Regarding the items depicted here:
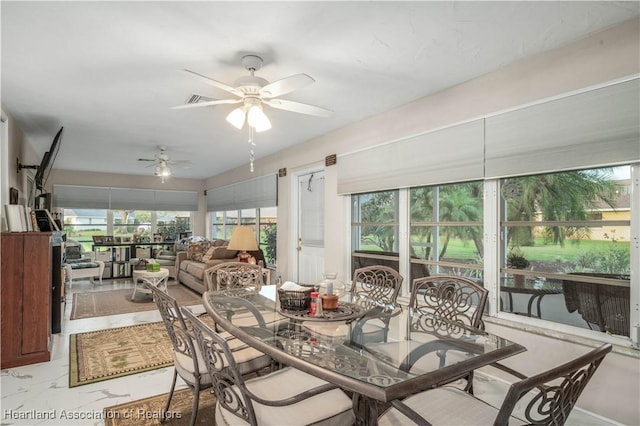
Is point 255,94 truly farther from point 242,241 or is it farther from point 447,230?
point 447,230

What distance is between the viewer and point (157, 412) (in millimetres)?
2217

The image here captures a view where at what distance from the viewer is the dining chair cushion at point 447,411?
4.66 feet

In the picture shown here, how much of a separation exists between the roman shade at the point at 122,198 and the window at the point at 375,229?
6226 millimetres

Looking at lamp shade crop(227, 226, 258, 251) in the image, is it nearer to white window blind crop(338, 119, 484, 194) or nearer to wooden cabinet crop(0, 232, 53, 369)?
white window blind crop(338, 119, 484, 194)

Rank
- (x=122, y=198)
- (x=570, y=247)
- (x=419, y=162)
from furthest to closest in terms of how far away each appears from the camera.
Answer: (x=122, y=198)
(x=419, y=162)
(x=570, y=247)

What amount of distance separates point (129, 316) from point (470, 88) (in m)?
4.74

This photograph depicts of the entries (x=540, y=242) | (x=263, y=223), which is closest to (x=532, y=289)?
(x=540, y=242)

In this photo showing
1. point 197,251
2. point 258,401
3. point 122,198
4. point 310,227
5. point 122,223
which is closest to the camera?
point 258,401

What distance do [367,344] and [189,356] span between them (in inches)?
39.8

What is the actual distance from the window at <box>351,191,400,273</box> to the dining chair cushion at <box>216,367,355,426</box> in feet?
7.08

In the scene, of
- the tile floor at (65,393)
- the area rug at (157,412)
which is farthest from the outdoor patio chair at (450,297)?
the area rug at (157,412)

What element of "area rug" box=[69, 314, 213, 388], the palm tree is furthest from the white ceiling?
"area rug" box=[69, 314, 213, 388]

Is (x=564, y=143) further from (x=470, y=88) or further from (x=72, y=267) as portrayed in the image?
(x=72, y=267)

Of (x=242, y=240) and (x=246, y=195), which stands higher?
(x=246, y=195)
